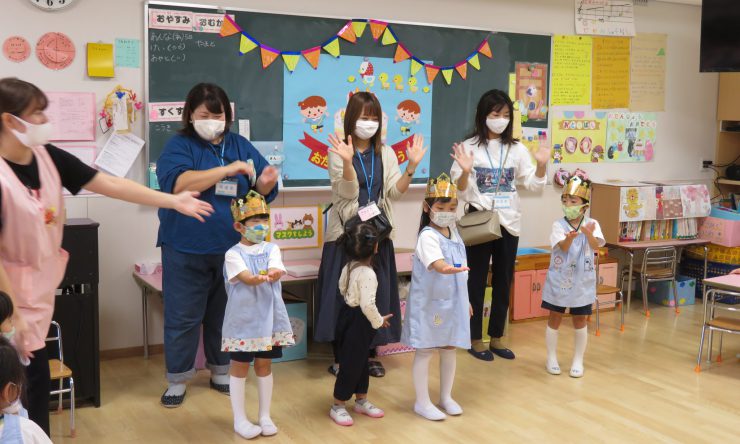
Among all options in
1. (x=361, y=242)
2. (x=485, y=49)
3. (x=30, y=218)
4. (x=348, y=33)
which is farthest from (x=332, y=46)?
(x=30, y=218)

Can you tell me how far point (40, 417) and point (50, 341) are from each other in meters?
1.33

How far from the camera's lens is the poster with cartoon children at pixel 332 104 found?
17.2ft

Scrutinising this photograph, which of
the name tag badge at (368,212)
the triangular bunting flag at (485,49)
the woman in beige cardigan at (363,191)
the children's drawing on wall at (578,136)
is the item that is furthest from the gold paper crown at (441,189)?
the children's drawing on wall at (578,136)

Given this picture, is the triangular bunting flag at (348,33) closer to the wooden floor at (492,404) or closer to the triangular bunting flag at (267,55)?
the triangular bunting flag at (267,55)

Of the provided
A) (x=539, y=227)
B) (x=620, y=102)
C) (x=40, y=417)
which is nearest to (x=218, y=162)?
(x=40, y=417)

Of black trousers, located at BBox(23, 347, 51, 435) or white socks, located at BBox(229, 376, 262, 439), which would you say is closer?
black trousers, located at BBox(23, 347, 51, 435)

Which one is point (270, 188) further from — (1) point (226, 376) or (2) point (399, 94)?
(2) point (399, 94)

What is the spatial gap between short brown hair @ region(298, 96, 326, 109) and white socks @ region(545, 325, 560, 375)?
2.04 metres

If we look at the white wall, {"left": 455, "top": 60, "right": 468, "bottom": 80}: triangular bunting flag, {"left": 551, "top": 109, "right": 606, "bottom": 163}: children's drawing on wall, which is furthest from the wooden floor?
{"left": 455, "top": 60, "right": 468, "bottom": 80}: triangular bunting flag

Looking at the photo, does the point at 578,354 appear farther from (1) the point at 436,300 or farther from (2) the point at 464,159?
(2) the point at 464,159

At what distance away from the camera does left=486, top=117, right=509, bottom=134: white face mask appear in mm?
4945

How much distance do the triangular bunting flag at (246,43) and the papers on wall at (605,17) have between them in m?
2.76

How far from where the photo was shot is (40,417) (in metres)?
2.77

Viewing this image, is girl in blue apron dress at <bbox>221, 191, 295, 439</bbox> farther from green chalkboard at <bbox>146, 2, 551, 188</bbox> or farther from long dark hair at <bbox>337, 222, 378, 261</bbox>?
green chalkboard at <bbox>146, 2, 551, 188</bbox>
